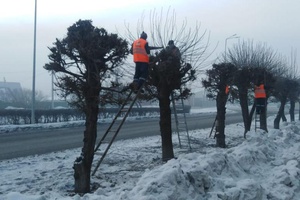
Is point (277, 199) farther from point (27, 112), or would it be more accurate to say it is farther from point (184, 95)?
point (27, 112)

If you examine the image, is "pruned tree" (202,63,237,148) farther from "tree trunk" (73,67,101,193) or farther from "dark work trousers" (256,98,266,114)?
"tree trunk" (73,67,101,193)

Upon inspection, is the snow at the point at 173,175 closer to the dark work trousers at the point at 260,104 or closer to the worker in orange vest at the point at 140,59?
the worker in orange vest at the point at 140,59

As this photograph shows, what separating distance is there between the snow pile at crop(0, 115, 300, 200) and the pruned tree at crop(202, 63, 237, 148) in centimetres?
194

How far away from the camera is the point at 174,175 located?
5965 millimetres

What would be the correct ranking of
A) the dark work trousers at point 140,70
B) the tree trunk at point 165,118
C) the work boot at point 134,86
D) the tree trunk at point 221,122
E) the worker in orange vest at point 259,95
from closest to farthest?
the work boot at point 134,86
the dark work trousers at point 140,70
the tree trunk at point 165,118
the tree trunk at point 221,122
the worker in orange vest at point 259,95

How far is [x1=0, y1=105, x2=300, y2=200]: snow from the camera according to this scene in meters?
5.85

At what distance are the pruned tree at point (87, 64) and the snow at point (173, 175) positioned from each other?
66 centimetres

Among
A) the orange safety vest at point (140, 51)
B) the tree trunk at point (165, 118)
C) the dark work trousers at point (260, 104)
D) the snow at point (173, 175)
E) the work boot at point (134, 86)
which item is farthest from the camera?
the dark work trousers at point (260, 104)

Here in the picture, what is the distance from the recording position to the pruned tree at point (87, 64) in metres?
8.12

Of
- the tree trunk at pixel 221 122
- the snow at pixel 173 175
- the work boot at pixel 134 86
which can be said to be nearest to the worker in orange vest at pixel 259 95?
the tree trunk at pixel 221 122

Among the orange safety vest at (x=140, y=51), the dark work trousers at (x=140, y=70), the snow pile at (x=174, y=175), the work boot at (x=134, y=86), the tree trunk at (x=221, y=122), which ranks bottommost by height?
the snow pile at (x=174, y=175)

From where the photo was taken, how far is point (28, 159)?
12281 mm

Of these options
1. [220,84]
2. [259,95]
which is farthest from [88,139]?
[259,95]

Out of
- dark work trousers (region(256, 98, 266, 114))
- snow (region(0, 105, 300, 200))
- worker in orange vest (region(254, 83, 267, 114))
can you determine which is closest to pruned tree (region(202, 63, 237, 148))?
snow (region(0, 105, 300, 200))
